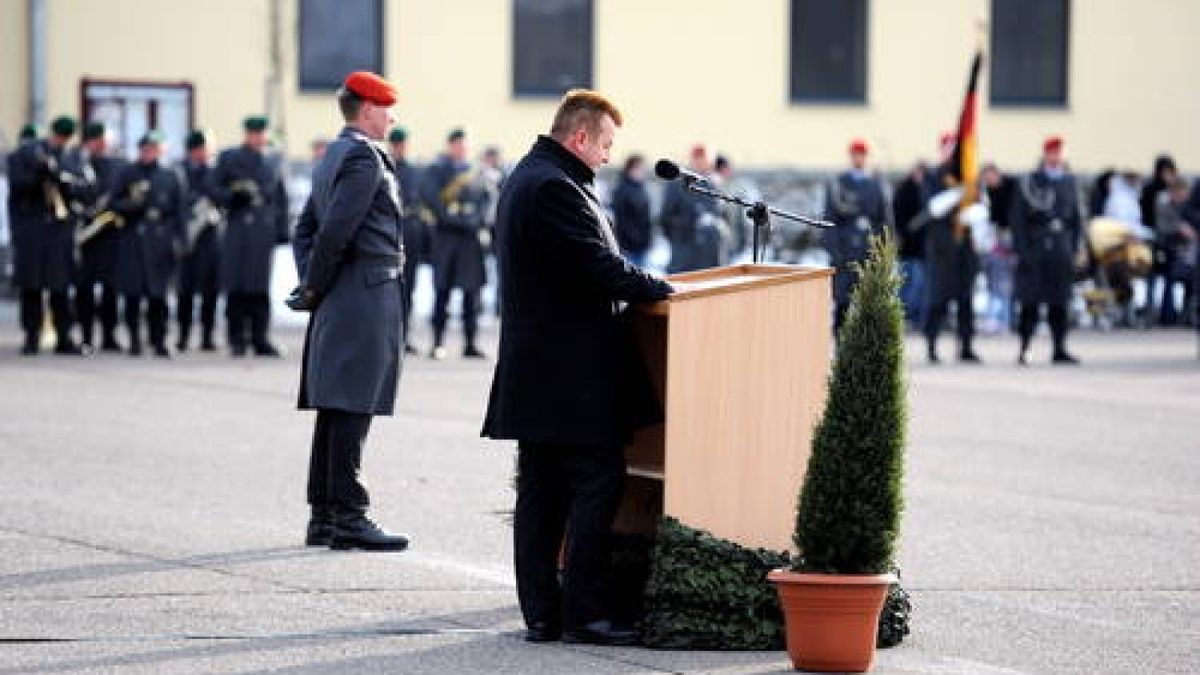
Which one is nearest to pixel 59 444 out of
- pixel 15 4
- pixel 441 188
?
pixel 441 188

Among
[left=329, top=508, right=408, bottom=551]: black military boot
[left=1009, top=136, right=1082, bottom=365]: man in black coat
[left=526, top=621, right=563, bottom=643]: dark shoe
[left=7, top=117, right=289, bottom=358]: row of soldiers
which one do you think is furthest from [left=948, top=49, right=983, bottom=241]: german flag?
[left=526, top=621, right=563, bottom=643]: dark shoe

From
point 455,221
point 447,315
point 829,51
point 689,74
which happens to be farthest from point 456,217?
point 829,51

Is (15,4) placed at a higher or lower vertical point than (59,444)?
higher

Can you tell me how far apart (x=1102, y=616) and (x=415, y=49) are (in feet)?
77.1

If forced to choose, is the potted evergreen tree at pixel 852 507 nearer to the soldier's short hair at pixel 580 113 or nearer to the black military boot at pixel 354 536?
the soldier's short hair at pixel 580 113

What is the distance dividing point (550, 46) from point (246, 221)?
10.3 m

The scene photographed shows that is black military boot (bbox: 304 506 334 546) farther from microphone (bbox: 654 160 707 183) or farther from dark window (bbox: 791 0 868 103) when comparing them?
dark window (bbox: 791 0 868 103)

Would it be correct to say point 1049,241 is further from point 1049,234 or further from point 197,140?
point 197,140

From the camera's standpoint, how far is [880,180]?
1069 inches

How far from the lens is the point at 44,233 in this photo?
23.9 meters

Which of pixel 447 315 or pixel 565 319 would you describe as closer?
pixel 565 319

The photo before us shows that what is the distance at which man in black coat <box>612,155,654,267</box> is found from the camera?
90.1ft

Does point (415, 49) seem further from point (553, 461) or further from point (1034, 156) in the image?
point (553, 461)

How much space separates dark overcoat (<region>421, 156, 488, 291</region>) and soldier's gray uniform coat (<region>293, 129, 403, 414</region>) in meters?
13.5
